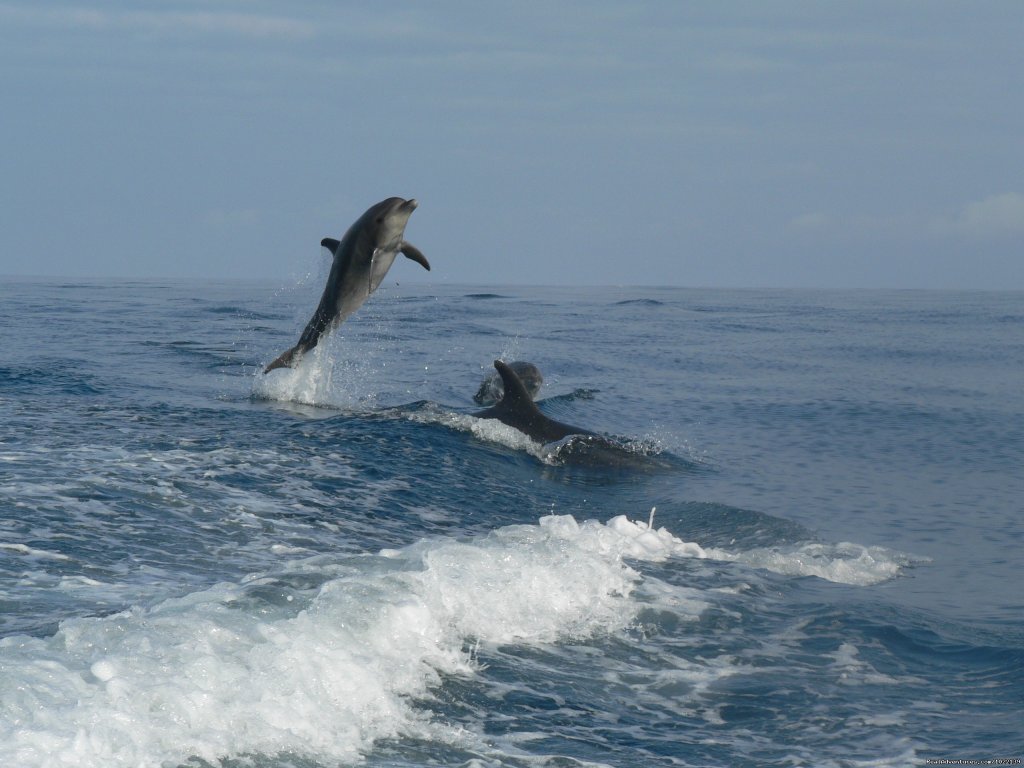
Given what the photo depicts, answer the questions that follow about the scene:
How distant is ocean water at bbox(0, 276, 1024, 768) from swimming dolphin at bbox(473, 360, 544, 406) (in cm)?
36

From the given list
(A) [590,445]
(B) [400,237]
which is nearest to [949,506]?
(A) [590,445]

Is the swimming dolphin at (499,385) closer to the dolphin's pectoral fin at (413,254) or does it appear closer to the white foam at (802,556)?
the dolphin's pectoral fin at (413,254)

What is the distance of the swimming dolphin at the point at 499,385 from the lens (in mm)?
18969

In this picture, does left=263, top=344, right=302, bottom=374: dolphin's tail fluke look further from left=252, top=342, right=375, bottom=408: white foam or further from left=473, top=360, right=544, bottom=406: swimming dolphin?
left=473, top=360, right=544, bottom=406: swimming dolphin

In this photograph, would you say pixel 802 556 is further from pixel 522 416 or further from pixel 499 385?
pixel 499 385

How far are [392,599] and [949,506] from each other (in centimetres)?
824

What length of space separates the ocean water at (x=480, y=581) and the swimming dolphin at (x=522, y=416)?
25cm

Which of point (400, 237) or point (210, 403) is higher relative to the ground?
point (400, 237)

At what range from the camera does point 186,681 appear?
5.03m

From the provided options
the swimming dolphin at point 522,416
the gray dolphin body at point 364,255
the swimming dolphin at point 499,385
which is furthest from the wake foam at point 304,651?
the swimming dolphin at point 499,385

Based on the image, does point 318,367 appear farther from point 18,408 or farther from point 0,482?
point 0,482

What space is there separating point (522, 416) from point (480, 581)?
7.44m

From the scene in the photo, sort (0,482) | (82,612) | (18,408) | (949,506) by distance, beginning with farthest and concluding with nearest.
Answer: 1. (18,408)
2. (949,506)
3. (0,482)
4. (82,612)

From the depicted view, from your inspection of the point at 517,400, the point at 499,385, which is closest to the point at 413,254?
the point at 517,400
